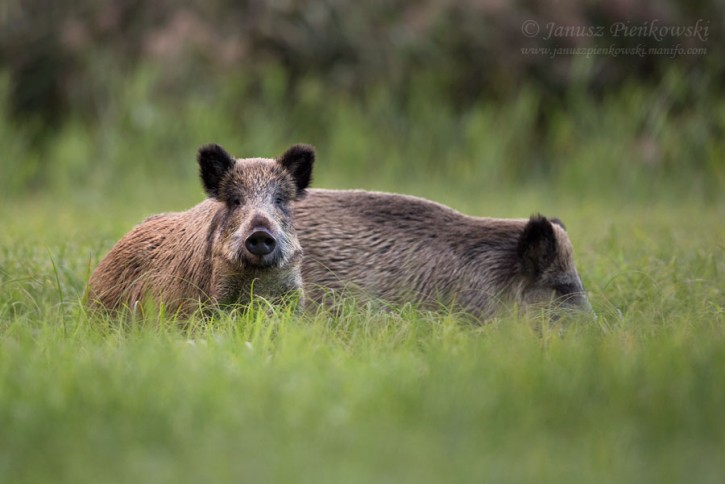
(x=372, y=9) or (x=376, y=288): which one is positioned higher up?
(x=372, y=9)

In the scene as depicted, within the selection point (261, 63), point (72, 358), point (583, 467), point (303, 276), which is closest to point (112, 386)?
point (72, 358)

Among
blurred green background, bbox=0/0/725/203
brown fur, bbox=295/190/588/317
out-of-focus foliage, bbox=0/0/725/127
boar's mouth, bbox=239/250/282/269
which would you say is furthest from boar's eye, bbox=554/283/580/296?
out-of-focus foliage, bbox=0/0/725/127

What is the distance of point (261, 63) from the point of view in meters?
14.4

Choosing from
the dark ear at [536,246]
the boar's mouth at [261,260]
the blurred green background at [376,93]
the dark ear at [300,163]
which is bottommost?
the boar's mouth at [261,260]

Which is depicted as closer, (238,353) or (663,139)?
(238,353)

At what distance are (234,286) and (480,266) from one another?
1574 mm

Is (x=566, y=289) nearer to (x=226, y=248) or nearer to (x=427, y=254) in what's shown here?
(x=427, y=254)

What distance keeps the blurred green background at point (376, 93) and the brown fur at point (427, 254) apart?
5230mm

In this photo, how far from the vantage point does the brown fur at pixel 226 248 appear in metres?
5.50

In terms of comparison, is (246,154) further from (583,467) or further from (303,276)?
(583,467)

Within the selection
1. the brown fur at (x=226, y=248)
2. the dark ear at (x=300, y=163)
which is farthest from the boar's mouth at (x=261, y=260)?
the dark ear at (x=300, y=163)

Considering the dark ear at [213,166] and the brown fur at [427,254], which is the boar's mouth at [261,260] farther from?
the brown fur at [427,254]

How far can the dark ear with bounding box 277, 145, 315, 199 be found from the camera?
592 cm

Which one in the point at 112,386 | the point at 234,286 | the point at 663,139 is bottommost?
the point at 112,386
